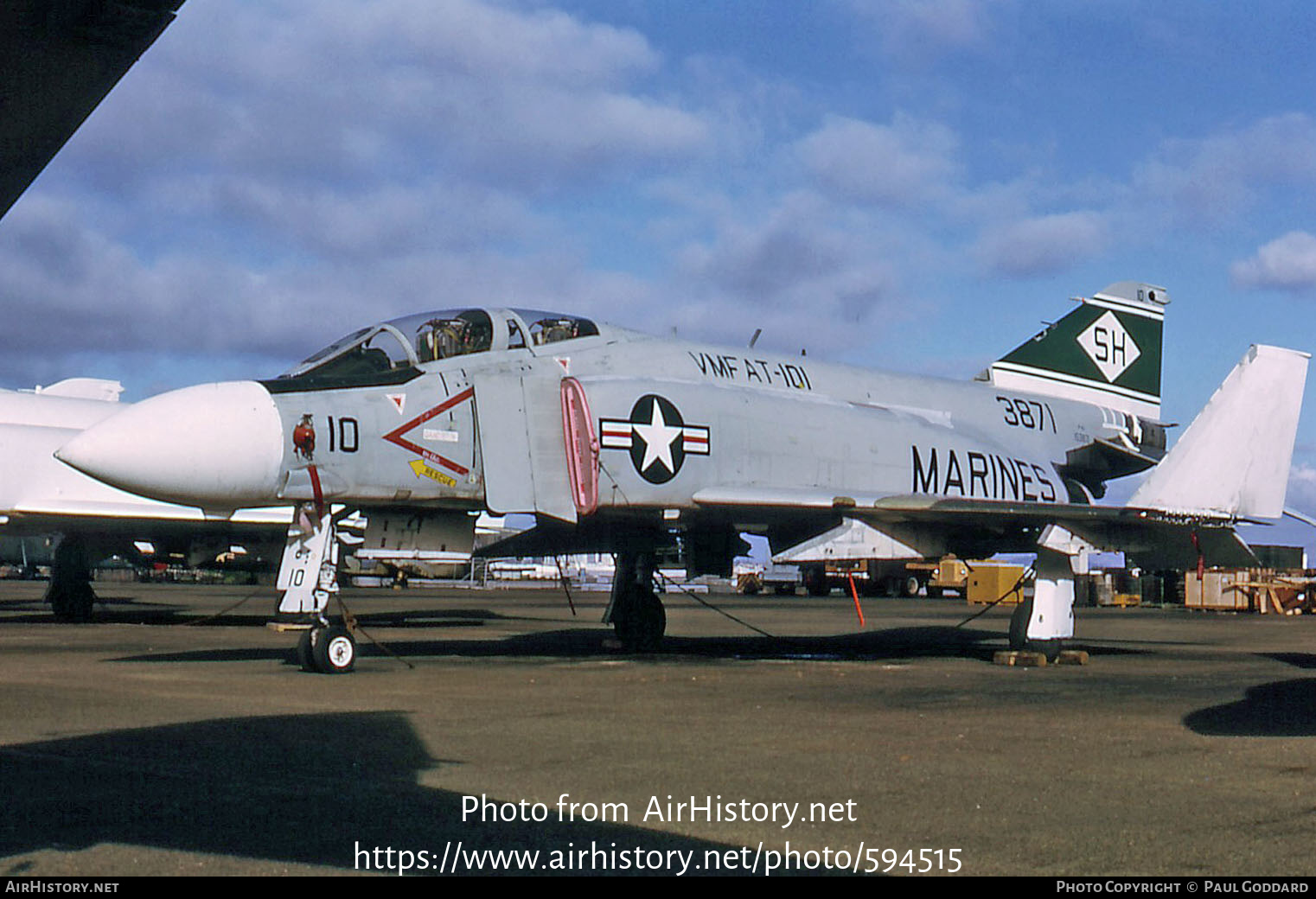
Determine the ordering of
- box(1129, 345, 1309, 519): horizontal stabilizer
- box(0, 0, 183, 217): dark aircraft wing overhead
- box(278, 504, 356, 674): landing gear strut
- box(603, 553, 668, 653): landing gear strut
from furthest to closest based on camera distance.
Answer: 1. box(603, 553, 668, 653): landing gear strut
2. box(1129, 345, 1309, 519): horizontal stabilizer
3. box(278, 504, 356, 674): landing gear strut
4. box(0, 0, 183, 217): dark aircraft wing overhead

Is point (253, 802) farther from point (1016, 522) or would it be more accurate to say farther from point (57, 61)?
point (1016, 522)

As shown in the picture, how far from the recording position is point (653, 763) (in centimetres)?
660

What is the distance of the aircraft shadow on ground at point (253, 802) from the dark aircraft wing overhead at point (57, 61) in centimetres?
245

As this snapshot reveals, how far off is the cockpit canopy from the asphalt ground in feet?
9.14

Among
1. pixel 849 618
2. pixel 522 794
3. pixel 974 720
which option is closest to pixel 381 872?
pixel 522 794

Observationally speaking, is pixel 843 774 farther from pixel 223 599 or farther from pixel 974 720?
pixel 223 599

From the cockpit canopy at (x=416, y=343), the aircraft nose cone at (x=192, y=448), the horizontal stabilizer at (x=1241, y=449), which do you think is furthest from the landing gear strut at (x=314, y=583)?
the horizontal stabilizer at (x=1241, y=449)

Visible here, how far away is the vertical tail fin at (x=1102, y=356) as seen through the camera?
19000 mm

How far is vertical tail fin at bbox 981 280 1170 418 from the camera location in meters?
19.0

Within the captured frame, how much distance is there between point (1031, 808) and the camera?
5457 mm

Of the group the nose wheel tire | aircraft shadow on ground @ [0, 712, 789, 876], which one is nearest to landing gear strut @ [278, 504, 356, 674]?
the nose wheel tire

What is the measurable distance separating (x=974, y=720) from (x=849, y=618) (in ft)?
61.9

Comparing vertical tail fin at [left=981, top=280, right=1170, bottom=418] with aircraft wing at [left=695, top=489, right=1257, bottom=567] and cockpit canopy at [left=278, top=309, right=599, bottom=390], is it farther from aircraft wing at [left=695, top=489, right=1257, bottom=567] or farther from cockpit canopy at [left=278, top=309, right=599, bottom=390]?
cockpit canopy at [left=278, top=309, right=599, bottom=390]

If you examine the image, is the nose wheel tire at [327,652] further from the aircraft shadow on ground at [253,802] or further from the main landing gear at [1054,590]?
the main landing gear at [1054,590]
